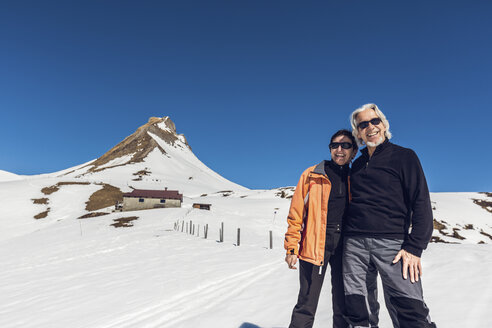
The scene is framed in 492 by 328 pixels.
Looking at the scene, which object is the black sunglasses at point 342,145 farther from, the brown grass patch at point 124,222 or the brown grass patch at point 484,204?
the brown grass patch at point 484,204

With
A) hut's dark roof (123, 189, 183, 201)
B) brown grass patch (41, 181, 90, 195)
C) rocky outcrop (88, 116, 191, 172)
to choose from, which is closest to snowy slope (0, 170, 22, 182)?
rocky outcrop (88, 116, 191, 172)

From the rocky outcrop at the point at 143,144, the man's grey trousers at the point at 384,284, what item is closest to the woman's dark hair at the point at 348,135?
the man's grey trousers at the point at 384,284

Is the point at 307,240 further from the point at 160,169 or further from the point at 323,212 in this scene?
the point at 160,169

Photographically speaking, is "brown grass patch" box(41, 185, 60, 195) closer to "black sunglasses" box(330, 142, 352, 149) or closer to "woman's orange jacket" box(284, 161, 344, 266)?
"woman's orange jacket" box(284, 161, 344, 266)

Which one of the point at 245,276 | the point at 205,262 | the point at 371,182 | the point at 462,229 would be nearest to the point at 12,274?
the point at 205,262

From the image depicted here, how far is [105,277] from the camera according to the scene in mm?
9016

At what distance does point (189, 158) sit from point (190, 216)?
414ft

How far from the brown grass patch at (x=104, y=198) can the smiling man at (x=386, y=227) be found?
56.8 metres

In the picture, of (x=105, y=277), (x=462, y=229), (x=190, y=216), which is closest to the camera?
(x=105, y=277)

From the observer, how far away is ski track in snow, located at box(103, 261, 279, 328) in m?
5.10

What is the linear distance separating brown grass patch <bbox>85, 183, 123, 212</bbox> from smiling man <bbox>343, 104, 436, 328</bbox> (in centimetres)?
5677

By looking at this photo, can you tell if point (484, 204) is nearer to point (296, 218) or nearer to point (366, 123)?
point (366, 123)

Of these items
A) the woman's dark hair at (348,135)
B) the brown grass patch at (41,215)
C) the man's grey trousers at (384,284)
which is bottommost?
the brown grass patch at (41,215)

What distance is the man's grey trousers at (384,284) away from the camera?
2467 mm
